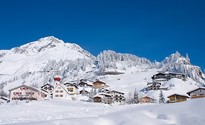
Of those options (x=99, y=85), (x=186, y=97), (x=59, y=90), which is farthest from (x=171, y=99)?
(x=99, y=85)

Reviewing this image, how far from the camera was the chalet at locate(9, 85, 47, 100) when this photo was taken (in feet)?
316

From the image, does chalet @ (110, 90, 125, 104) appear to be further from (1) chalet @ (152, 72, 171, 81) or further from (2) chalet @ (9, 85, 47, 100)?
(1) chalet @ (152, 72, 171, 81)

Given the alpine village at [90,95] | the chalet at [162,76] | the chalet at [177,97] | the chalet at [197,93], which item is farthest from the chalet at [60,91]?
the chalet at [162,76]

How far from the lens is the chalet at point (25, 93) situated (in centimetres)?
9644

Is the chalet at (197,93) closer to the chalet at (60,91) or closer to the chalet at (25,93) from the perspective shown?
the chalet at (60,91)

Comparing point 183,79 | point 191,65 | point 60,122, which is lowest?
point 60,122

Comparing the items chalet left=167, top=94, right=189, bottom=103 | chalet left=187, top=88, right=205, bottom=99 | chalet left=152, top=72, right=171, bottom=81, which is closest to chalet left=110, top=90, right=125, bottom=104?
chalet left=167, top=94, right=189, bottom=103

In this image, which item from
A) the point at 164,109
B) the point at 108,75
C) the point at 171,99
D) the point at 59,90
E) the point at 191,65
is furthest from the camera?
the point at 191,65

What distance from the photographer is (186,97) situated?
282 ft

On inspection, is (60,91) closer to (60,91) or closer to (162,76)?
(60,91)

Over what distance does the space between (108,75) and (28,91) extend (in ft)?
271

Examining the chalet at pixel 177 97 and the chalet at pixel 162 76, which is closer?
the chalet at pixel 177 97

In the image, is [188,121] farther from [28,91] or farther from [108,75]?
[108,75]

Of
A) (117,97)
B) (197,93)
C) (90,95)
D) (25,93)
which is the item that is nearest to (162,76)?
(117,97)
